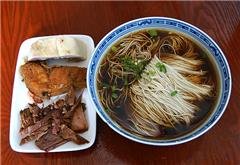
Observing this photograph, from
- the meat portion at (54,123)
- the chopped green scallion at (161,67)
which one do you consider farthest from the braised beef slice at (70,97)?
the chopped green scallion at (161,67)

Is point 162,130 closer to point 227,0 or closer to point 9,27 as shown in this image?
point 227,0

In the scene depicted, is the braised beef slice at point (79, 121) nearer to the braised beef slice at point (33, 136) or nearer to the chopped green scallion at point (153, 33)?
the braised beef slice at point (33, 136)

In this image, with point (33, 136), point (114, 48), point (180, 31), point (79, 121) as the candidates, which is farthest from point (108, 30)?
point (33, 136)

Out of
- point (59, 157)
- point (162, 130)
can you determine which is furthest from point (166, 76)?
point (59, 157)

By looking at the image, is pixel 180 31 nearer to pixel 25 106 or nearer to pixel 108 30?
pixel 108 30

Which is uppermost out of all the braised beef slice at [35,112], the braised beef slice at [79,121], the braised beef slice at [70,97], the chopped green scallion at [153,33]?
the chopped green scallion at [153,33]

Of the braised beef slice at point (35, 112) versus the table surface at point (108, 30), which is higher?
the table surface at point (108, 30)
